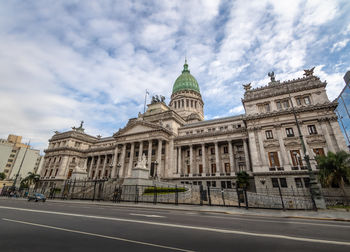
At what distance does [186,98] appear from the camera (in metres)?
68.2

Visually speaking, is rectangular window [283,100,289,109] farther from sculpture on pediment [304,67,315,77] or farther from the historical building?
sculpture on pediment [304,67,315,77]

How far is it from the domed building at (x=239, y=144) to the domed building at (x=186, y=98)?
30.1 feet

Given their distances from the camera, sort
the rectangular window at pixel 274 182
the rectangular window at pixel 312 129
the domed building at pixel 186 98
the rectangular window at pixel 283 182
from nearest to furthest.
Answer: the rectangular window at pixel 283 182, the rectangular window at pixel 274 182, the rectangular window at pixel 312 129, the domed building at pixel 186 98

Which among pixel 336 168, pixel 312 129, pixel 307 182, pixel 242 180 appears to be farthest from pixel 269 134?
pixel 336 168

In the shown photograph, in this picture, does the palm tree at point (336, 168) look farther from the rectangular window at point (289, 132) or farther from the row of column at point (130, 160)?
the row of column at point (130, 160)

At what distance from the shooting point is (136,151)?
4800 centimetres

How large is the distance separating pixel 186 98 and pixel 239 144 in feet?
112

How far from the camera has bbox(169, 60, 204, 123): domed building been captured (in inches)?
2645

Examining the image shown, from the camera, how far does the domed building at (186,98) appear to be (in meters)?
67.2

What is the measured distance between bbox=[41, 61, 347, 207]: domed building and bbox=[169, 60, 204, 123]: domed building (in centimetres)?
919

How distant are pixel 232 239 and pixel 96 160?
2490 inches

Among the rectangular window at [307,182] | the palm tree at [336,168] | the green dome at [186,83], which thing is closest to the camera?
the palm tree at [336,168]

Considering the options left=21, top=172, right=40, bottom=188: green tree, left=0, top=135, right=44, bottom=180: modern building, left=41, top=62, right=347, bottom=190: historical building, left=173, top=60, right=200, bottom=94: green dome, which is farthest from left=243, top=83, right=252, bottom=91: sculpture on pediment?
left=0, top=135, right=44, bottom=180: modern building

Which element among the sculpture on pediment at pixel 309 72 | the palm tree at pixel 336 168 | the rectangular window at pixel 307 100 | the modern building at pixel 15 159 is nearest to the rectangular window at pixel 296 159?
the palm tree at pixel 336 168
